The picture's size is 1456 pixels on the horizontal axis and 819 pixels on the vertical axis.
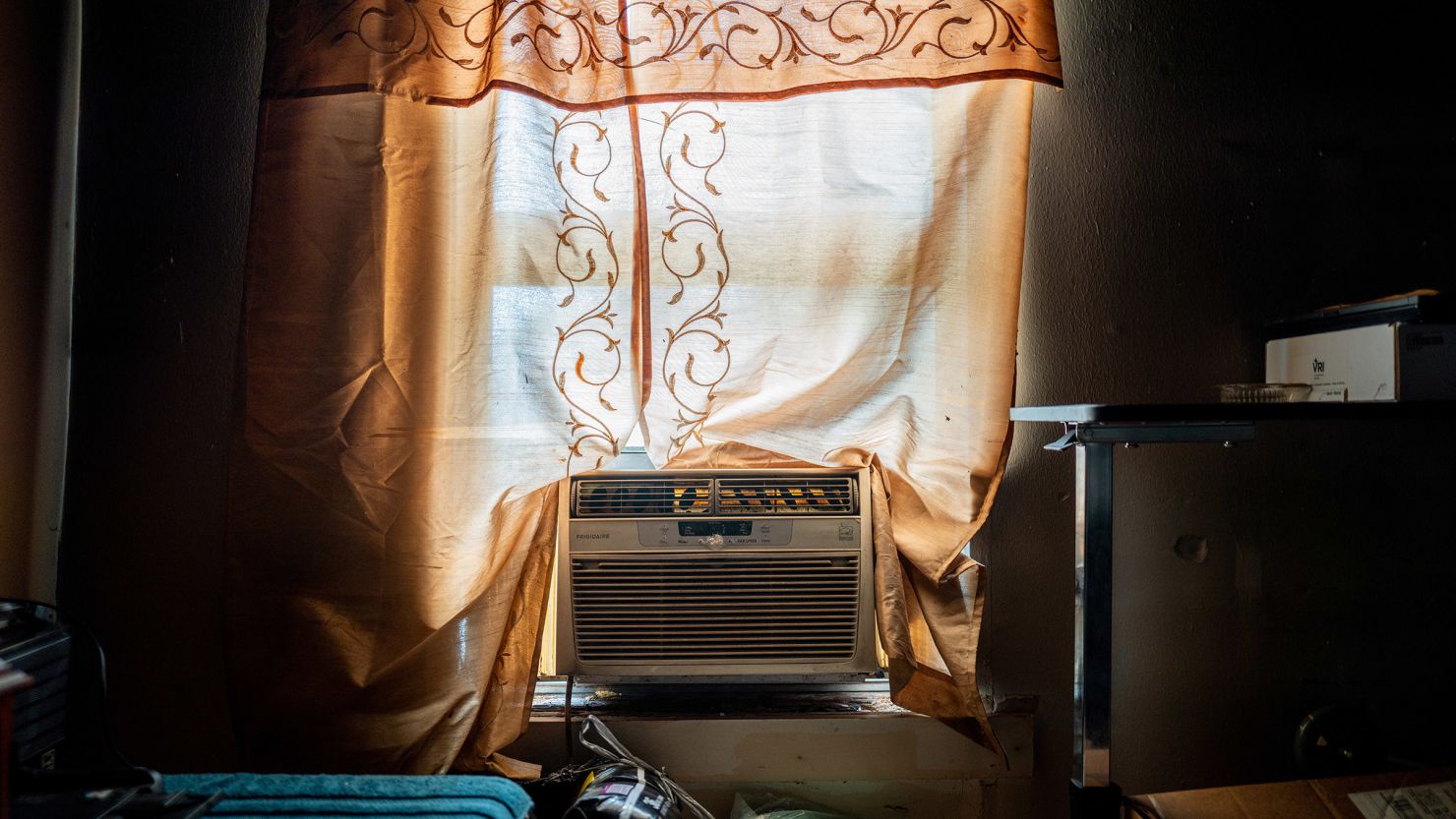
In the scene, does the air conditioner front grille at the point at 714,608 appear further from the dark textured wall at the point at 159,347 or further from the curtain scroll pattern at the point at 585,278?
the dark textured wall at the point at 159,347

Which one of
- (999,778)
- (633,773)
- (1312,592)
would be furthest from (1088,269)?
(633,773)

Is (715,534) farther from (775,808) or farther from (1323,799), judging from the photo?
(1323,799)

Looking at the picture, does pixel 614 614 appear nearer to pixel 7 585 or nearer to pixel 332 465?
pixel 332 465

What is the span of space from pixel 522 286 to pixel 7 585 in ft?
2.97

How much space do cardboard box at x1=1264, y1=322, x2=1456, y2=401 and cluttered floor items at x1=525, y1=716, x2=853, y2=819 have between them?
99 centimetres

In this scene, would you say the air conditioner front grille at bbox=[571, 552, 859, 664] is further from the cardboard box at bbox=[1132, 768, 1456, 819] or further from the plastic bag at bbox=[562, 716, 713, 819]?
the cardboard box at bbox=[1132, 768, 1456, 819]

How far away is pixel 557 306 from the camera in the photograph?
50.2 inches

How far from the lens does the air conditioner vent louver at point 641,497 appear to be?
4.25 ft

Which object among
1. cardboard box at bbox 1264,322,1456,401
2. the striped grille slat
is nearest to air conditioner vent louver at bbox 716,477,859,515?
the striped grille slat

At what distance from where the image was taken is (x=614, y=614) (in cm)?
130

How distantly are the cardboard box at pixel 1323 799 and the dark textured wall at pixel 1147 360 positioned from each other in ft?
0.97

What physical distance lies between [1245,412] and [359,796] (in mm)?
1104

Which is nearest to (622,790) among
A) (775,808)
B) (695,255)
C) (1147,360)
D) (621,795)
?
(621,795)

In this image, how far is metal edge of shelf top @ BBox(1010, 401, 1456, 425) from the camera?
0.92m
